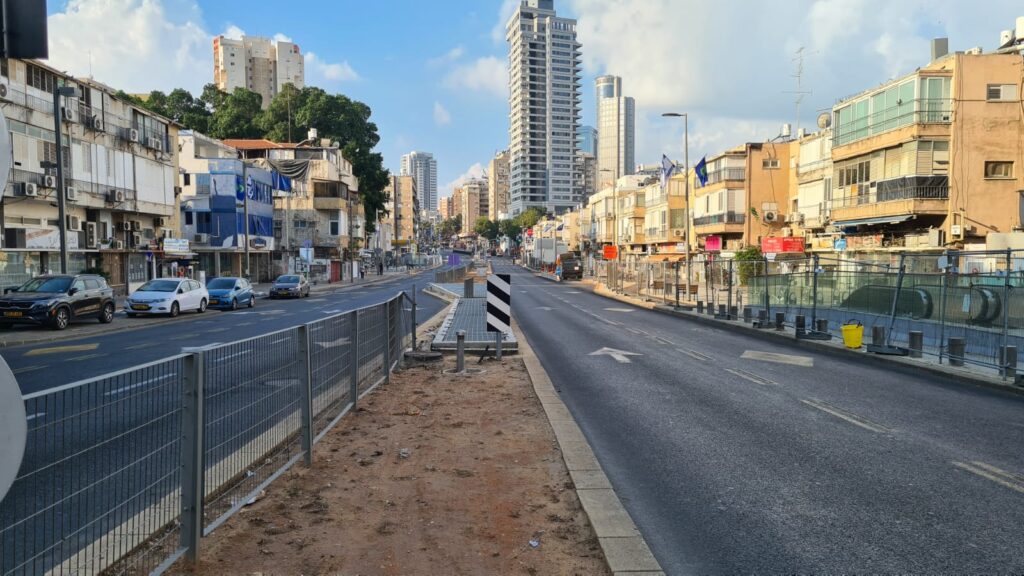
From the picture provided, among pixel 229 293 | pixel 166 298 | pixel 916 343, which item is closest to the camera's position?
pixel 916 343

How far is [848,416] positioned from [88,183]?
38.0 metres

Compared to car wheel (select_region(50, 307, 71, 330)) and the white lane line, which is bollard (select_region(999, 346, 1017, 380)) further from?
car wheel (select_region(50, 307, 71, 330))

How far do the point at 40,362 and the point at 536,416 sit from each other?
11353 millimetres

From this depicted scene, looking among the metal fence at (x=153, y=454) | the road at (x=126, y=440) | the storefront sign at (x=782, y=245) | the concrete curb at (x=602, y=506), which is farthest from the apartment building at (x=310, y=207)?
the road at (x=126, y=440)

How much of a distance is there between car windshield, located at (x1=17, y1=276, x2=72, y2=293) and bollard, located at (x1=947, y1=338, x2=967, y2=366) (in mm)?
25113

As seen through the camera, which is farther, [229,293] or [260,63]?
[260,63]

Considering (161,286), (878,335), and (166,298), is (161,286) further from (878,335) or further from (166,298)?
(878,335)

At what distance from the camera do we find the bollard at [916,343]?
14.9 m

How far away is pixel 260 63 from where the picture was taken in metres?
191

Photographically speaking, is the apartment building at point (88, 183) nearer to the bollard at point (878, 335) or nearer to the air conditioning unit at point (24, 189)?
the air conditioning unit at point (24, 189)

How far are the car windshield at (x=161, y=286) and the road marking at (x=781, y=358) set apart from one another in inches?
914

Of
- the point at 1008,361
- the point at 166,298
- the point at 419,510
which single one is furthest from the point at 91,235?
the point at 1008,361

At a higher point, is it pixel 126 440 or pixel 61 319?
pixel 126 440

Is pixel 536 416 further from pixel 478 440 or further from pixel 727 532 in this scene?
pixel 727 532
